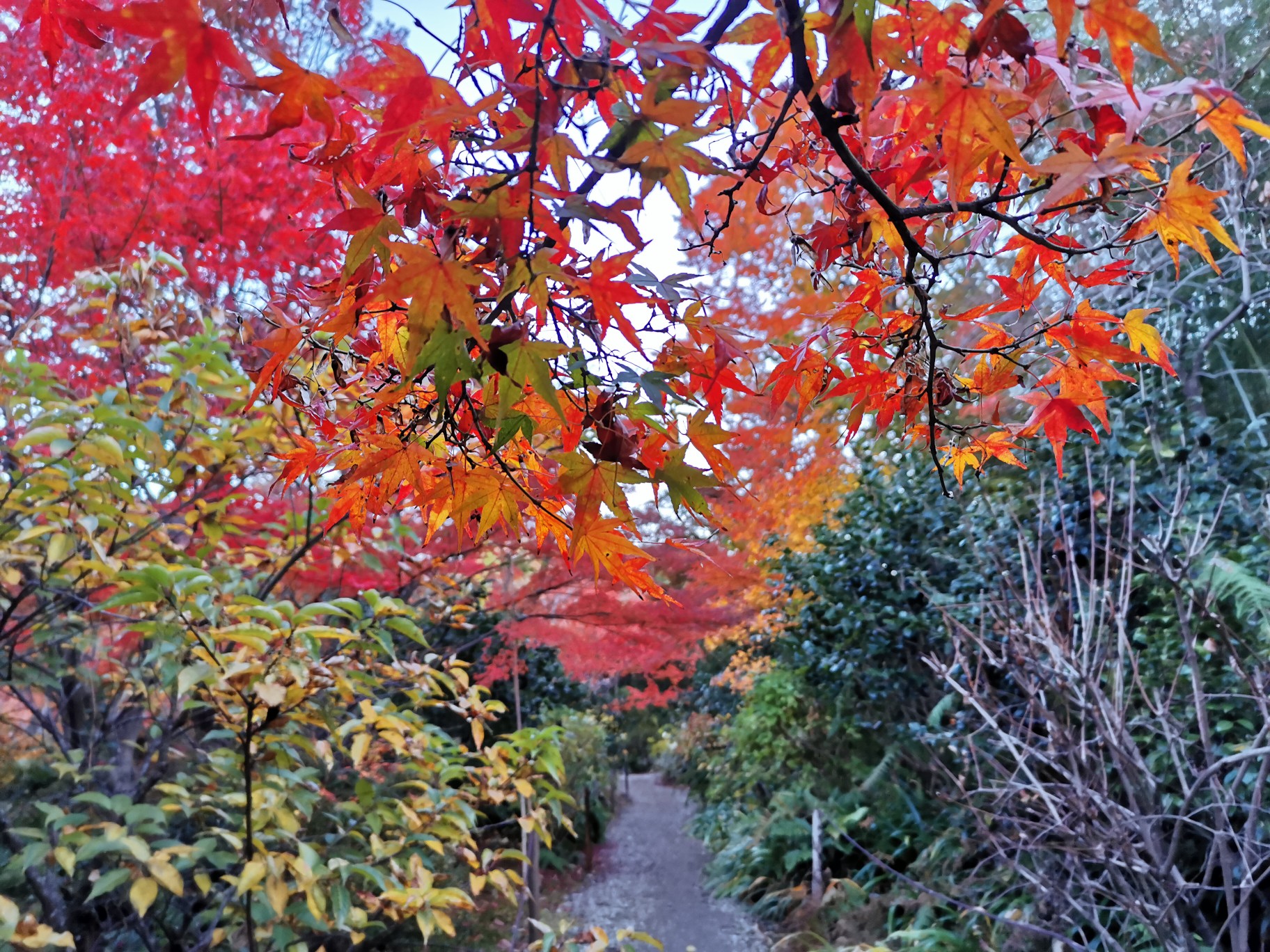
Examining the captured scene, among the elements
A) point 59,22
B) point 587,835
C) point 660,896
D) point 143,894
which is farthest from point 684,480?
point 587,835

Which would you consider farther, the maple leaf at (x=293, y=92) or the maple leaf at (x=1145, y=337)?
the maple leaf at (x=1145, y=337)

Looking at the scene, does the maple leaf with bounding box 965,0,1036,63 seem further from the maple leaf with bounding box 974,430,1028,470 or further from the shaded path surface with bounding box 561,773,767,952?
the shaded path surface with bounding box 561,773,767,952

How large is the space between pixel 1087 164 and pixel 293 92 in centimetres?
67

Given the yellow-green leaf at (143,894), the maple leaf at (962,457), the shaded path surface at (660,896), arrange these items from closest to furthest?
the maple leaf at (962,457) < the yellow-green leaf at (143,894) < the shaded path surface at (660,896)

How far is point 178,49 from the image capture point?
606mm

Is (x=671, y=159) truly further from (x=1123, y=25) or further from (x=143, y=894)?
(x=143, y=894)

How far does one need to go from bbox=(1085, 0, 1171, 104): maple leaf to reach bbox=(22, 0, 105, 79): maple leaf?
3.27 feet

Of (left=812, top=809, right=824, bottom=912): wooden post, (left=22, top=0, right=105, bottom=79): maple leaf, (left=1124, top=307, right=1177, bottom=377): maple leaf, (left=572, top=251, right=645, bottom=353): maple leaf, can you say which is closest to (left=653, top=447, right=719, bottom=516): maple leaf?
(left=572, top=251, right=645, bottom=353): maple leaf

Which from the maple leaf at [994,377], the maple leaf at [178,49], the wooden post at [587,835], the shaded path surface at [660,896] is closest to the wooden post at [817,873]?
the shaded path surface at [660,896]

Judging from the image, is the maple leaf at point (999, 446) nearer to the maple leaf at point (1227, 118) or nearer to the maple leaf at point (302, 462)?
the maple leaf at point (1227, 118)

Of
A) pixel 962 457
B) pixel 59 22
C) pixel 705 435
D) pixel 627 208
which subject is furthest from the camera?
pixel 962 457

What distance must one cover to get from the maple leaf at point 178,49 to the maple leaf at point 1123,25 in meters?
0.65

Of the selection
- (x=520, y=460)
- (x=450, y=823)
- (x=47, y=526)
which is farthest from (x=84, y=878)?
(x=520, y=460)

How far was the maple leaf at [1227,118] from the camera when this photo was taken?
64 cm
